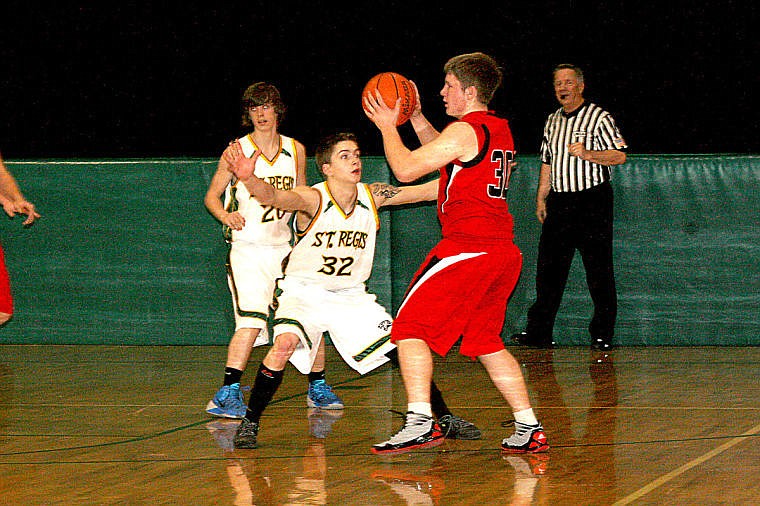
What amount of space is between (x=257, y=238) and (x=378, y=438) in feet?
5.41

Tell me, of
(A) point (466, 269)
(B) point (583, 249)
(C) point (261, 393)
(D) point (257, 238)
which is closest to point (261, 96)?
(D) point (257, 238)

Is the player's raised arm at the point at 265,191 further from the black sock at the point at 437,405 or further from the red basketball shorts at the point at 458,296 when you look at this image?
the black sock at the point at 437,405

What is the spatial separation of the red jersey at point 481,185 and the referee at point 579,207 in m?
3.57

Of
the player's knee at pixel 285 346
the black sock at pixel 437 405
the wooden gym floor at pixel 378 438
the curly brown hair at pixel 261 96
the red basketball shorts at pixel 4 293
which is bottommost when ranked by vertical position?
the wooden gym floor at pixel 378 438

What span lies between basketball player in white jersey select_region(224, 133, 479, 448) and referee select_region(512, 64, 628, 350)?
9.60 feet

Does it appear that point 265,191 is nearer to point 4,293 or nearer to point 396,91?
point 396,91

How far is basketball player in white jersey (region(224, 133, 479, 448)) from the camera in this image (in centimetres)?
605

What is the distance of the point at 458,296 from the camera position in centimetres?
538

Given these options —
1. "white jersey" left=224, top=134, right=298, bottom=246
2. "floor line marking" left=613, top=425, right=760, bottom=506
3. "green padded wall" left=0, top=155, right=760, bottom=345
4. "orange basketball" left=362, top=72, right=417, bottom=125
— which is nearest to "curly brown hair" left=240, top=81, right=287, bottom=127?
"white jersey" left=224, top=134, right=298, bottom=246

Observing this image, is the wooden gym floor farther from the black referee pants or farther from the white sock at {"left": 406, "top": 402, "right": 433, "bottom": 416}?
the black referee pants

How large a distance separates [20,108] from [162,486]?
9144 millimetres

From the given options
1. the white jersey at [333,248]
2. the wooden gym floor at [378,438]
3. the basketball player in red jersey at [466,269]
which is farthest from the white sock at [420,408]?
the white jersey at [333,248]

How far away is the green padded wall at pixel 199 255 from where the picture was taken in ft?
30.5

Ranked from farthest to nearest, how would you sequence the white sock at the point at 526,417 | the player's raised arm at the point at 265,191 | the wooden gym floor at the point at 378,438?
1. the player's raised arm at the point at 265,191
2. the white sock at the point at 526,417
3. the wooden gym floor at the point at 378,438
